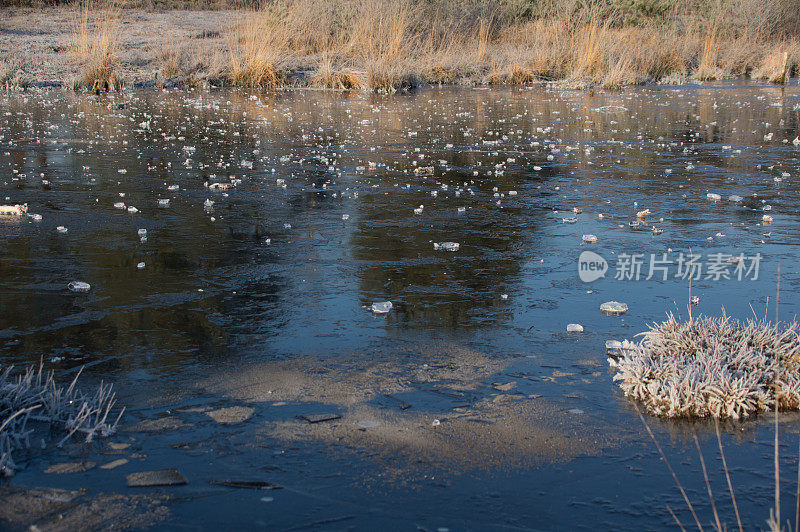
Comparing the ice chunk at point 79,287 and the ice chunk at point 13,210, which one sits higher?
the ice chunk at point 13,210

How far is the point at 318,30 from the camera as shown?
30.4 metres

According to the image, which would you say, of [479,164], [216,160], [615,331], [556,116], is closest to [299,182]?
[216,160]

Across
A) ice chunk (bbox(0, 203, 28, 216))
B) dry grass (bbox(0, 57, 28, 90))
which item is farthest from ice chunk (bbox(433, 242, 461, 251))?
dry grass (bbox(0, 57, 28, 90))

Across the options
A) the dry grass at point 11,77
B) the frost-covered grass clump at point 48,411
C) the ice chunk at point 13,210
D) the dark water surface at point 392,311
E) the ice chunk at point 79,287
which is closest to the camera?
the dark water surface at point 392,311

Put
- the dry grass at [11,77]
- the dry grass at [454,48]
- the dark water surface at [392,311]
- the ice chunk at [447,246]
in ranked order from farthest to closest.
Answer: the dry grass at [454,48]
the dry grass at [11,77]
the ice chunk at [447,246]
the dark water surface at [392,311]

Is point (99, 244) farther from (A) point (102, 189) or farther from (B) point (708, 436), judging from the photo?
(B) point (708, 436)

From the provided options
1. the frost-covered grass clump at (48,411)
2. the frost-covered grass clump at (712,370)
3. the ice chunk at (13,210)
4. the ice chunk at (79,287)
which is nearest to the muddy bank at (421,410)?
the frost-covered grass clump at (712,370)

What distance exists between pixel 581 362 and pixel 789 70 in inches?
1198

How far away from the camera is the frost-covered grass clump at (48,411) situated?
3678mm

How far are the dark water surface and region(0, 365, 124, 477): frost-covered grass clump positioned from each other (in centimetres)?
19

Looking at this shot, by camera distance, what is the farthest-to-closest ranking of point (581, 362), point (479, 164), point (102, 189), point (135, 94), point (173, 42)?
point (173, 42) < point (135, 94) < point (479, 164) < point (102, 189) < point (581, 362)

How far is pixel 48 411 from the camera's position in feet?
12.7

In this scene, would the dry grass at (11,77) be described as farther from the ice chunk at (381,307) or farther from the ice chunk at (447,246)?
the ice chunk at (381,307)

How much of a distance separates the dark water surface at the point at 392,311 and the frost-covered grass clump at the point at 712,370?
0.40 ft
